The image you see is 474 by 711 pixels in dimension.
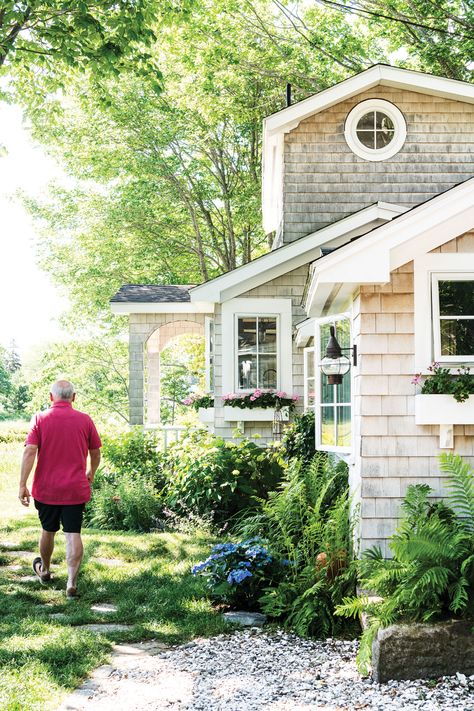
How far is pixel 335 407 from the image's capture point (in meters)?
7.02

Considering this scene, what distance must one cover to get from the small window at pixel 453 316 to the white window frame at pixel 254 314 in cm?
567

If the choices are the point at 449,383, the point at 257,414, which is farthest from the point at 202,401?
the point at 449,383

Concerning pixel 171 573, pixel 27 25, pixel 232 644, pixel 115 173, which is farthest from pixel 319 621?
pixel 115 173

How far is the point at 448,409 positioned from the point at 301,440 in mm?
4062

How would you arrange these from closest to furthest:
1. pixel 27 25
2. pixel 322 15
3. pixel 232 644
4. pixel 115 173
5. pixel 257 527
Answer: pixel 232 644
pixel 257 527
pixel 27 25
pixel 322 15
pixel 115 173

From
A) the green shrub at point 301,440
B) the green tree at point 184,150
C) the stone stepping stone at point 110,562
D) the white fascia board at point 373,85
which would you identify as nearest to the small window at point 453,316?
the green shrub at point 301,440

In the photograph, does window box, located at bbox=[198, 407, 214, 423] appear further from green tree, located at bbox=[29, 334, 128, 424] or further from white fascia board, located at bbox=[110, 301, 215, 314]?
green tree, located at bbox=[29, 334, 128, 424]

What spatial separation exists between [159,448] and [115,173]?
1289 cm

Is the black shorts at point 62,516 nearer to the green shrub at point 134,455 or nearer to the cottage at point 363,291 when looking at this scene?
the cottage at point 363,291

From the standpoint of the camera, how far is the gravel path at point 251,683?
406 cm

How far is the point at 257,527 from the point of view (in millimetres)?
6969

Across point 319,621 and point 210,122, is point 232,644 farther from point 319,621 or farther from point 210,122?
point 210,122

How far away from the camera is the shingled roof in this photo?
12.7 meters

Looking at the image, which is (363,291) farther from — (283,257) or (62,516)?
(283,257)
